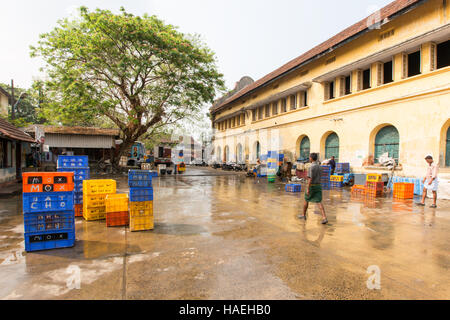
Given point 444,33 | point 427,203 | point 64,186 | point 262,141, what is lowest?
point 427,203

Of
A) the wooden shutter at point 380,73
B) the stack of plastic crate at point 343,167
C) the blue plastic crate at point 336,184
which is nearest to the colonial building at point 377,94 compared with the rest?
the wooden shutter at point 380,73

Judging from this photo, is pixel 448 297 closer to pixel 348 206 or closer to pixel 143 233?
pixel 143 233

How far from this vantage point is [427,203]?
9023 mm

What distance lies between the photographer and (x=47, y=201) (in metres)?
4.40

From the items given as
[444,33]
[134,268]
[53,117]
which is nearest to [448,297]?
[134,268]

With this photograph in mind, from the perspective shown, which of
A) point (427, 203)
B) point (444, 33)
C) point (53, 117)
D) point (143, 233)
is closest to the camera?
point (143, 233)

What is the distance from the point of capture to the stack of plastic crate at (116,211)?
19.0ft

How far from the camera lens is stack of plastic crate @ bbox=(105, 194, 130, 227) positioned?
5.80 m

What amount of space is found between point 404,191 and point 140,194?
403 inches

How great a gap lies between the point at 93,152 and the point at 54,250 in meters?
26.3

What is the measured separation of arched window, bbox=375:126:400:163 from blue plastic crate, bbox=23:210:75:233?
591 inches

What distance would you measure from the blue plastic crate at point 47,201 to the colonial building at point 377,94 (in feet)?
46.6

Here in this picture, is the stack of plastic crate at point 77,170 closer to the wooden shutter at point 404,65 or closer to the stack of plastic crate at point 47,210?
the stack of plastic crate at point 47,210

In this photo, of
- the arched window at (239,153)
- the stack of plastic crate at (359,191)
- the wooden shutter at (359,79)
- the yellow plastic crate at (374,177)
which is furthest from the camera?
the arched window at (239,153)
